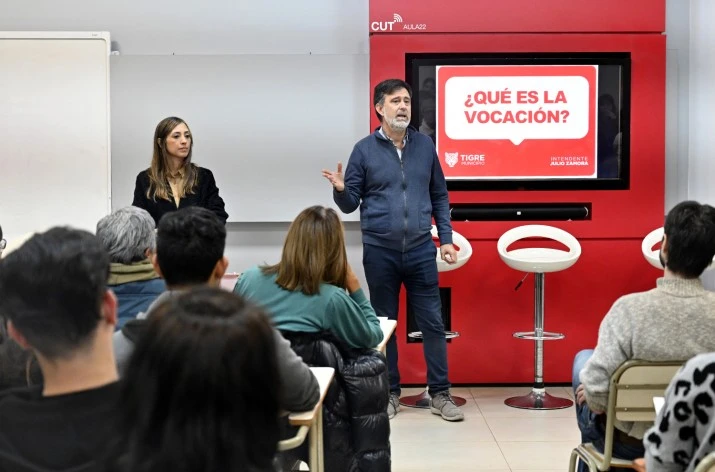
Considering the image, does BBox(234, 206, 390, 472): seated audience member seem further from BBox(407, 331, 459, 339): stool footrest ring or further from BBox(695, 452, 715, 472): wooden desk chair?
BBox(407, 331, 459, 339): stool footrest ring

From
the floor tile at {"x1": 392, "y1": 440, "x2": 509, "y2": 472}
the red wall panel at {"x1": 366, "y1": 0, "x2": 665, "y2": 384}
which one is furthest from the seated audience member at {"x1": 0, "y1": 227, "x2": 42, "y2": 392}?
the red wall panel at {"x1": 366, "y1": 0, "x2": 665, "y2": 384}

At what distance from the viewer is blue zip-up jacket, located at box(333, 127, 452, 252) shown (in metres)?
5.42

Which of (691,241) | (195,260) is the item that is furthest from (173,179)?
(691,241)

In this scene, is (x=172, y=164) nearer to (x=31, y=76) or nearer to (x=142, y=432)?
(x=31, y=76)

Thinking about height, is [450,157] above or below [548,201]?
above

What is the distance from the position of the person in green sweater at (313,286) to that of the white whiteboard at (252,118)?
2.99m

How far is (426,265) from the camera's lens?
545 centimetres

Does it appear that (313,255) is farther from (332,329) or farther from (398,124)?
(398,124)

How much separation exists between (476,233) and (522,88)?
996 millimetres

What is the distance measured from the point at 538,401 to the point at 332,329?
9.46 feet

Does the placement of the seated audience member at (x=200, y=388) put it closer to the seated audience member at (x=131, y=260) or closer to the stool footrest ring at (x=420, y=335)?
the seated audience member at (x=131, y=260)

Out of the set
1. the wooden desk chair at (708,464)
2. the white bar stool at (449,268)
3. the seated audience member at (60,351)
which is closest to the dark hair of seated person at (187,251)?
the seated audience member at (60,351)

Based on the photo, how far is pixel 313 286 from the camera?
10.7 feet

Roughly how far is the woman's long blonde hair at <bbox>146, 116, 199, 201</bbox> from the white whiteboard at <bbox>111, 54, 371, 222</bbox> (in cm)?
94
